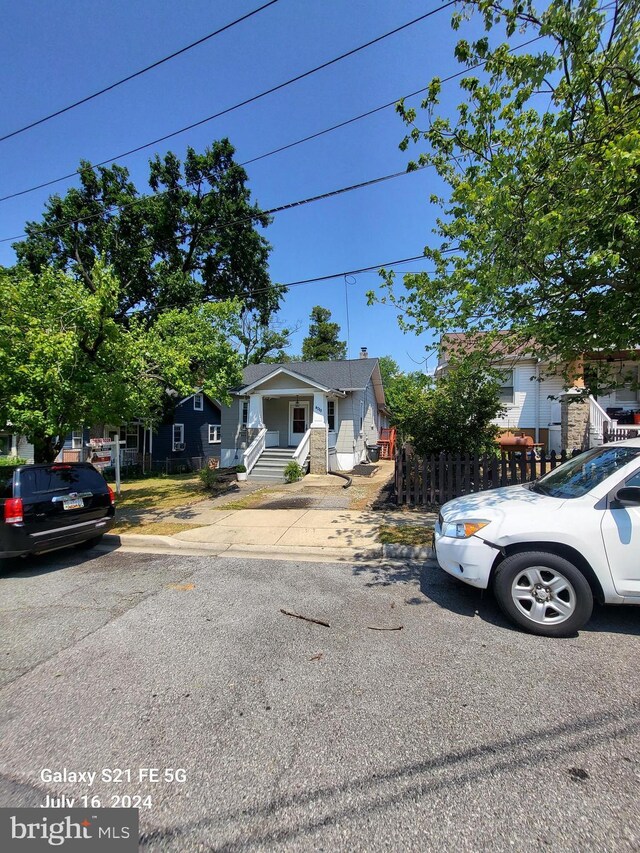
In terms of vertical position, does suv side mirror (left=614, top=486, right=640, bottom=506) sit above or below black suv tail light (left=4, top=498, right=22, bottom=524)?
above

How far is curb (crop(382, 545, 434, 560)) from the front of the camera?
5.86 m

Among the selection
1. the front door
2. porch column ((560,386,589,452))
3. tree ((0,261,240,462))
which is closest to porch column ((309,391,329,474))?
the front door

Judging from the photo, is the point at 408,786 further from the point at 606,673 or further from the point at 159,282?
the point at 159,282

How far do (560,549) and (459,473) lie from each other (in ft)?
17.4

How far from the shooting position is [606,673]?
118 inches

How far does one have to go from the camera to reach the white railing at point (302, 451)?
1555cm

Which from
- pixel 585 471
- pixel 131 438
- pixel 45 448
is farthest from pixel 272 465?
pixel 585 471

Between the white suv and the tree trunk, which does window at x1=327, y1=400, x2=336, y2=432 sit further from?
the white suv

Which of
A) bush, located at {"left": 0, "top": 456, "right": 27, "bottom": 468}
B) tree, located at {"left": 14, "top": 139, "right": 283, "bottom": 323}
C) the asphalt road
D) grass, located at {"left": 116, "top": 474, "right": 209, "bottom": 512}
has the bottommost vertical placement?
grass, located at {"left": 116, "top": 474, "right": 209, "bottom": 512}

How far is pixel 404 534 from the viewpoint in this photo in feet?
22.2

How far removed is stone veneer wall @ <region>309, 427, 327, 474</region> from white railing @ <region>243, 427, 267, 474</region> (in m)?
2.26

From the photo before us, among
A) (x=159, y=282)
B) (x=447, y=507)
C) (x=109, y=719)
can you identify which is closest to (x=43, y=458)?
(x=109, y=719)

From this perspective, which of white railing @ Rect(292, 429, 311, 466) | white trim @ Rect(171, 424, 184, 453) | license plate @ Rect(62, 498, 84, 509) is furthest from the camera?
white trim @ Rect(171, 424, 184, 453)

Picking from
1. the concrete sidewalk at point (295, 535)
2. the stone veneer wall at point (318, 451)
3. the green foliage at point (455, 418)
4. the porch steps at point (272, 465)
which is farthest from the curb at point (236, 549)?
the stone veneer wall at point (318, 451)
